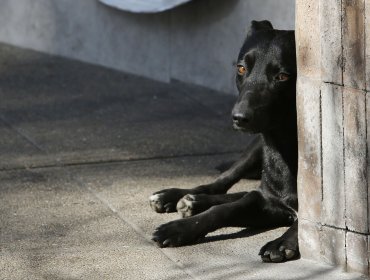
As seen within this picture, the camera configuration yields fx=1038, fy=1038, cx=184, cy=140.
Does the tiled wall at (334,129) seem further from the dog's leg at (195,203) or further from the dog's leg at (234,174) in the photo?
the dog's leg at (234,174)

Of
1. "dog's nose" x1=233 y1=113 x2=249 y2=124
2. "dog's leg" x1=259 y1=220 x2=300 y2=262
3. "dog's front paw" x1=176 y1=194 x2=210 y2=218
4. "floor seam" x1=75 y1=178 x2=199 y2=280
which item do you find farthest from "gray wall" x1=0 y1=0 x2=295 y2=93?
"dog's leg" x1=259 y1=220 x2=300 y2=262

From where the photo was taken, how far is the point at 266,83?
5.12 m

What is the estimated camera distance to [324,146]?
4.59 m

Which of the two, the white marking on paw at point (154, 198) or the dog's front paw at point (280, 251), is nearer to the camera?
the dog's front paw at point (280, 251)

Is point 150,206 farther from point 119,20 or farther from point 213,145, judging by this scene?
point 119,20

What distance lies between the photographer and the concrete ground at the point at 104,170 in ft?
15.7

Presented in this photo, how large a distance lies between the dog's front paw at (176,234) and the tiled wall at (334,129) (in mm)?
579

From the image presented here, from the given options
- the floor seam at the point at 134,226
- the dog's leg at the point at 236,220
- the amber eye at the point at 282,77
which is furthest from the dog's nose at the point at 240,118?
the floor seam at the point at 134,226

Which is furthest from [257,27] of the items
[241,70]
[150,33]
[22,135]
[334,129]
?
[150,33]

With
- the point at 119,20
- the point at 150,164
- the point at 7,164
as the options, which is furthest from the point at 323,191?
the point at 119,20

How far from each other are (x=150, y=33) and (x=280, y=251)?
4.46 meters

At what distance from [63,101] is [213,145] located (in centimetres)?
166

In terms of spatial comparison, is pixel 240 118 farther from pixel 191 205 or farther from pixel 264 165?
pixel 191 205

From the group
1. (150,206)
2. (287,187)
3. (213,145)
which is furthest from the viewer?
(213,145)
